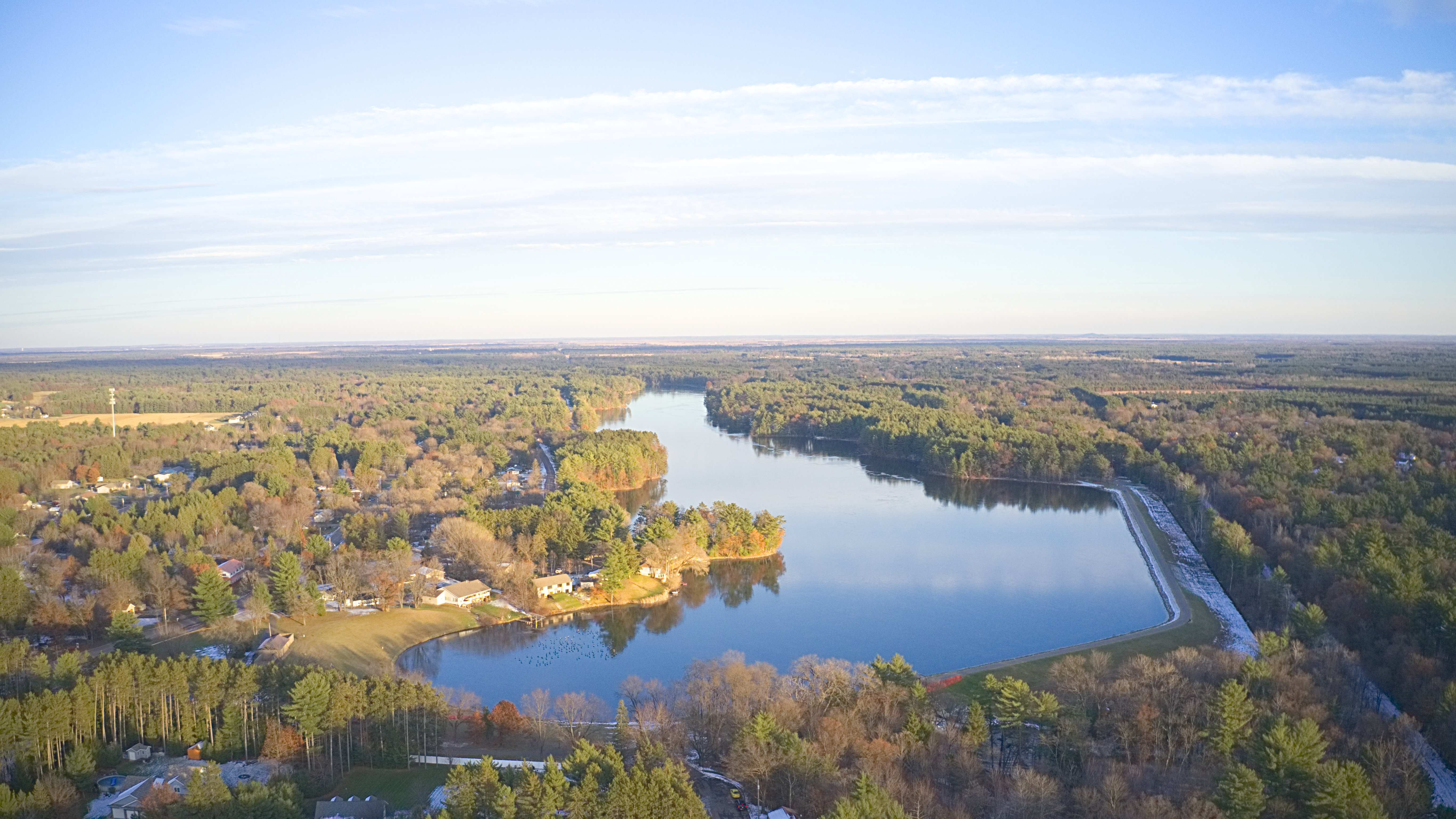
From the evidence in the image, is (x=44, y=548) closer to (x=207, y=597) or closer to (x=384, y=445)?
(x=207, y=597)

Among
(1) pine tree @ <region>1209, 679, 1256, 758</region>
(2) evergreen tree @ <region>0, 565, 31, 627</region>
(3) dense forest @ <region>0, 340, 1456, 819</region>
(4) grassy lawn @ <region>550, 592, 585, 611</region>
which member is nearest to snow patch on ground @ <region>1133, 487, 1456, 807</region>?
(3) dense forest @ <region>0, 340, 1456, 819</region>

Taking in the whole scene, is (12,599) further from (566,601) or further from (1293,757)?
(1293,757)

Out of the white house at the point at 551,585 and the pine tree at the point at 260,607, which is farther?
the white house at the point at 551,585

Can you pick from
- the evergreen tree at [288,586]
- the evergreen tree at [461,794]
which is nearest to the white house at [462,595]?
the evergreen tree at [288,586]

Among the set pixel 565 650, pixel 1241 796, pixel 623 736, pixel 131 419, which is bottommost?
pixel 565 650

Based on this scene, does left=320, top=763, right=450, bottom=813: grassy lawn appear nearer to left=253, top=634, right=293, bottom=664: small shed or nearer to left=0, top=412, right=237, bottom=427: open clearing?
left=253, top=634, right=293, bottom=664: small shed

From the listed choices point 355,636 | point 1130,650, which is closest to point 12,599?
point 355,636

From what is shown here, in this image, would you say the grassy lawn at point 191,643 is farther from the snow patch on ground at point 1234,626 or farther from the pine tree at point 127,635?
the snow patch on ground at point 1234,626
